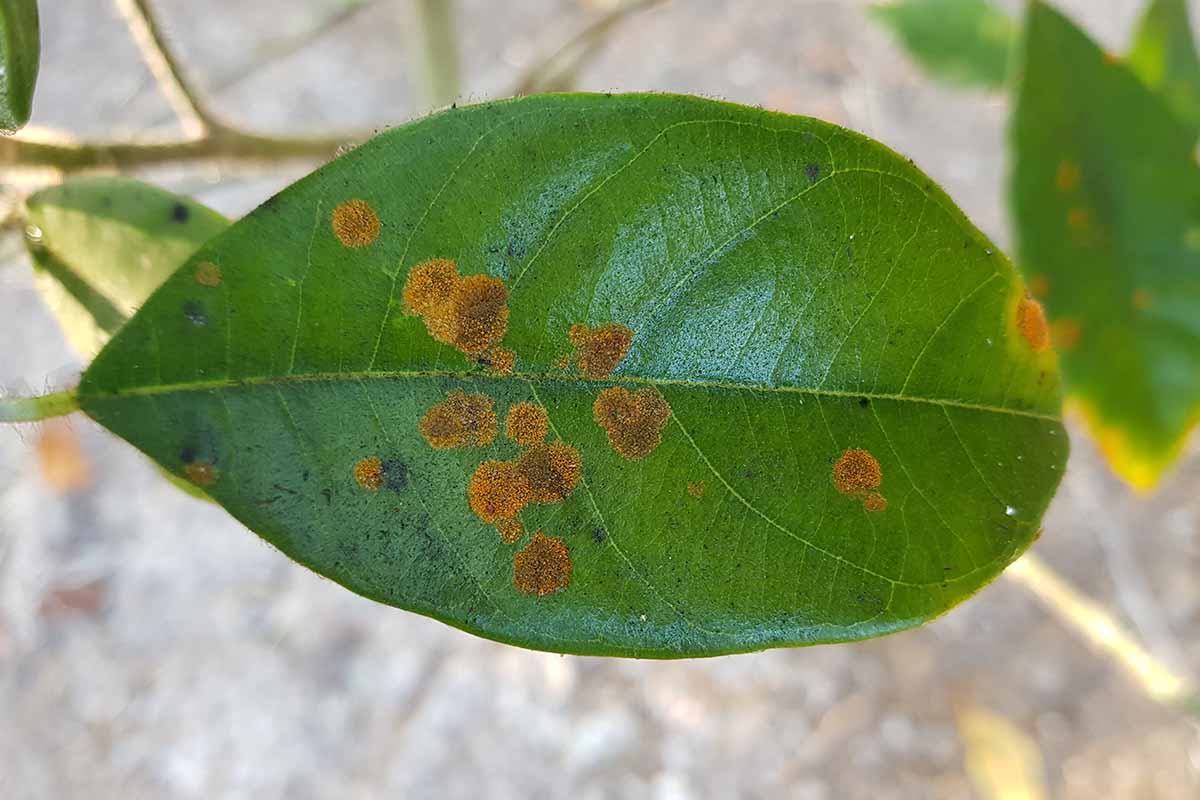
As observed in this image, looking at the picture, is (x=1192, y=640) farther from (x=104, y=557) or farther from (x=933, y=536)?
(x=104, y=557)

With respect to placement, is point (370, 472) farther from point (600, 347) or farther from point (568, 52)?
point (568, 52)

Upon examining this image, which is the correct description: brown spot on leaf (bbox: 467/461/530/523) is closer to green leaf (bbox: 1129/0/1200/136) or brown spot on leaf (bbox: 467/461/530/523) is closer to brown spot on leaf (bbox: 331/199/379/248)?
brown spot on leaf (bbox: 331/199/379/248)

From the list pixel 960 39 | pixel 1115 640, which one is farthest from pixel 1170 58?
pixel 1115 640

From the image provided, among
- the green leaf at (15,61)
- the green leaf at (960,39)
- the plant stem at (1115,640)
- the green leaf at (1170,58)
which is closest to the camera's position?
the green leaf at (15,61)

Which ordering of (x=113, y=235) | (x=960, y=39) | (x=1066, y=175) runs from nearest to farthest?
(x=113, y=235) < (x=1066, y=175) < (x=960, y=39)

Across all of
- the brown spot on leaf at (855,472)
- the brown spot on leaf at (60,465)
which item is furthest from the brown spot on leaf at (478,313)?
the brown spot on leaf at (60,465)

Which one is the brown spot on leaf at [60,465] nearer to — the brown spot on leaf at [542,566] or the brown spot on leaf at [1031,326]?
the brown spot on leaf at [542,566]
